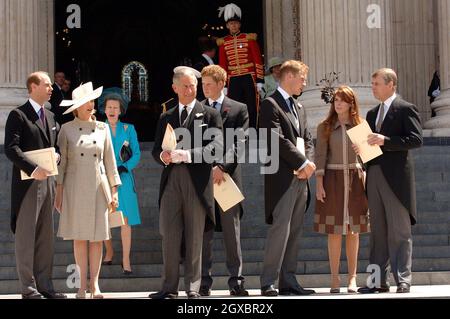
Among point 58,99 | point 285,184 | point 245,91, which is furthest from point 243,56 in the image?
point 285,184

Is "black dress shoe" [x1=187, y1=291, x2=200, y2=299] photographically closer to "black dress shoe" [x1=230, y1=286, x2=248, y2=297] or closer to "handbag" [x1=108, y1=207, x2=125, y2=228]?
"black dress shoe" [x1=230, y1=286, x2=248, y2=297]

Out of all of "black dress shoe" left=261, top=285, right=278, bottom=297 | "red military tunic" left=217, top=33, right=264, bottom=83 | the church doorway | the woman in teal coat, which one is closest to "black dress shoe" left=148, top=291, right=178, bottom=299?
"black dress shoe" left=261, top=285, right=278, bottom=297

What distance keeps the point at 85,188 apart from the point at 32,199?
1.76 ft

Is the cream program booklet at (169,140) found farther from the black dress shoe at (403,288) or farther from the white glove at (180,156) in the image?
the black dress shoe at (403,288)

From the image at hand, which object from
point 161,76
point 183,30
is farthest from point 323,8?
point 161,76

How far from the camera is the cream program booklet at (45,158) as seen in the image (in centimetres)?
1049

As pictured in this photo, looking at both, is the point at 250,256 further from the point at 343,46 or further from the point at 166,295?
the point at 343,46

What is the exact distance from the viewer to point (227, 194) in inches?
436

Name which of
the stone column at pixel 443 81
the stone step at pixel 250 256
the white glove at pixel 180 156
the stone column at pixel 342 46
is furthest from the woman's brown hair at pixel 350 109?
the stone column at pixel 443 81

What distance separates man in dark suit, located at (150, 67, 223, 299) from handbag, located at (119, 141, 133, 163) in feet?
6.35

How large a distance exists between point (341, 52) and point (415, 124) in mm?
5629

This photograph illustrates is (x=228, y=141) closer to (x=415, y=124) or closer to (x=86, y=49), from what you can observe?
(x=415, y=124)

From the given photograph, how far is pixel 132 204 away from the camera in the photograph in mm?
12453

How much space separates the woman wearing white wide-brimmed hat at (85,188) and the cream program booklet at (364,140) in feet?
8.03
